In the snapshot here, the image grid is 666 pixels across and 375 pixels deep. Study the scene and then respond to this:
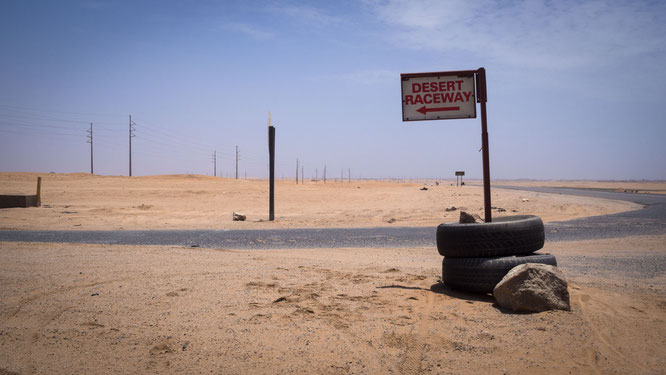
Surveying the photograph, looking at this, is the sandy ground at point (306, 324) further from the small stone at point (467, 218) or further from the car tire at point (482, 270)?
the small stone at point (467, 218)

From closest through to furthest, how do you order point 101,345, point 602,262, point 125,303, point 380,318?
point 101,345
point 380,318
point 125,303
point 602,262

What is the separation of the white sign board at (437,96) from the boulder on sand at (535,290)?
305 cm

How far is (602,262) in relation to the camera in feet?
26.7

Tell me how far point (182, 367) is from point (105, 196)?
34254 mm

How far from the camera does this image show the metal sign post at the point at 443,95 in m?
6.88

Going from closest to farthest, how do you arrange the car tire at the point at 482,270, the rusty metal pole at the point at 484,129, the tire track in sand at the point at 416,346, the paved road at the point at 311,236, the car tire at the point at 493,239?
the tire track in sand at the point at 416,346
the car tire at the point at 482,270
the car tire at the point at 493,239
the rusty metal pole at the point at 484,129
the paved road at the point at 311,236

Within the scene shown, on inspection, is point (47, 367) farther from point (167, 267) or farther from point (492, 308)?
point (492, 308)

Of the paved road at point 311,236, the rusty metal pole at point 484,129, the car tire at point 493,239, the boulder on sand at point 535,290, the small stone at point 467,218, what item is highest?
the rusty metal pole at point 484,129

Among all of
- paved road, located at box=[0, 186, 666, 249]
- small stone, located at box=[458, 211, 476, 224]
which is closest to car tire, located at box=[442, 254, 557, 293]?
small stone, located at box=[458, 211, 476, 224]

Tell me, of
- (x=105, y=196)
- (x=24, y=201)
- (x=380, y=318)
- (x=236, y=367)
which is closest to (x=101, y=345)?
(x=236, y=367)

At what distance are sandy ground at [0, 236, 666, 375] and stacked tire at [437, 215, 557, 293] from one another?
0.26m

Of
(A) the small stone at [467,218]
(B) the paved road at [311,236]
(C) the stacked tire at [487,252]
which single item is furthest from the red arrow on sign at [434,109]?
(B) the paved road at [311,236]

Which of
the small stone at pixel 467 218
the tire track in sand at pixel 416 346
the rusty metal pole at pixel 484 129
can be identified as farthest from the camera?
the rusty metal pole at pixel 484 129

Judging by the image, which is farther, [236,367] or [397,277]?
[397,277]
